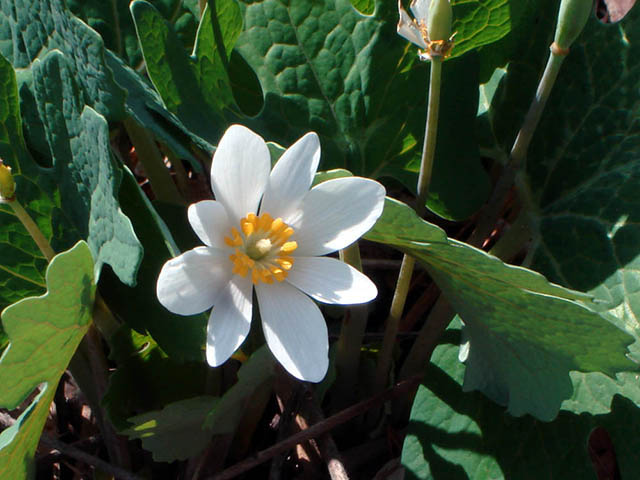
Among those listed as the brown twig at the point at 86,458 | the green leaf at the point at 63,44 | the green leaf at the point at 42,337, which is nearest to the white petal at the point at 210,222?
the green leaf at the point at 42,337

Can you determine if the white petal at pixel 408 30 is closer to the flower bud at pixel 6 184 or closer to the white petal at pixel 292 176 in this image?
the white petal at pixel 292 176

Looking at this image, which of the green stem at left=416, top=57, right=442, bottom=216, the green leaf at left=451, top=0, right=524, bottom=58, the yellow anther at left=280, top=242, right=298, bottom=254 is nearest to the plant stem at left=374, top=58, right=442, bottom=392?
the green stem at left=416, top=57, right=442, bottom=216

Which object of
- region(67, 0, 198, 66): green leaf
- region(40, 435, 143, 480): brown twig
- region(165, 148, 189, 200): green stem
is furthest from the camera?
region(165, 148, 189, 200): green stem

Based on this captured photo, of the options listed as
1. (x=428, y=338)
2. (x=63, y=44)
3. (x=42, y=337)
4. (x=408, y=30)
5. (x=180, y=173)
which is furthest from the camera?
(x=180, y=173)

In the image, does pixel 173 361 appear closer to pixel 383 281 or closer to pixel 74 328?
pixel 74 328

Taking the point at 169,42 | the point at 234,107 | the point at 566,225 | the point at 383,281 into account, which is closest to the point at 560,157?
the point at 566,225

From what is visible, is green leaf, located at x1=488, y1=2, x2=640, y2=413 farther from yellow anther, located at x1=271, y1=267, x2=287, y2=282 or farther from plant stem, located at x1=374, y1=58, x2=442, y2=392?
yellow anther, located at x1=271, y1=267, x2=287, y2=282

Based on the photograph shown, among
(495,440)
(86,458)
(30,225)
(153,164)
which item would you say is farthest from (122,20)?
(495,440)

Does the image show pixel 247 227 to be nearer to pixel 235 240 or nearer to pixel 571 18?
pixel 235 240
